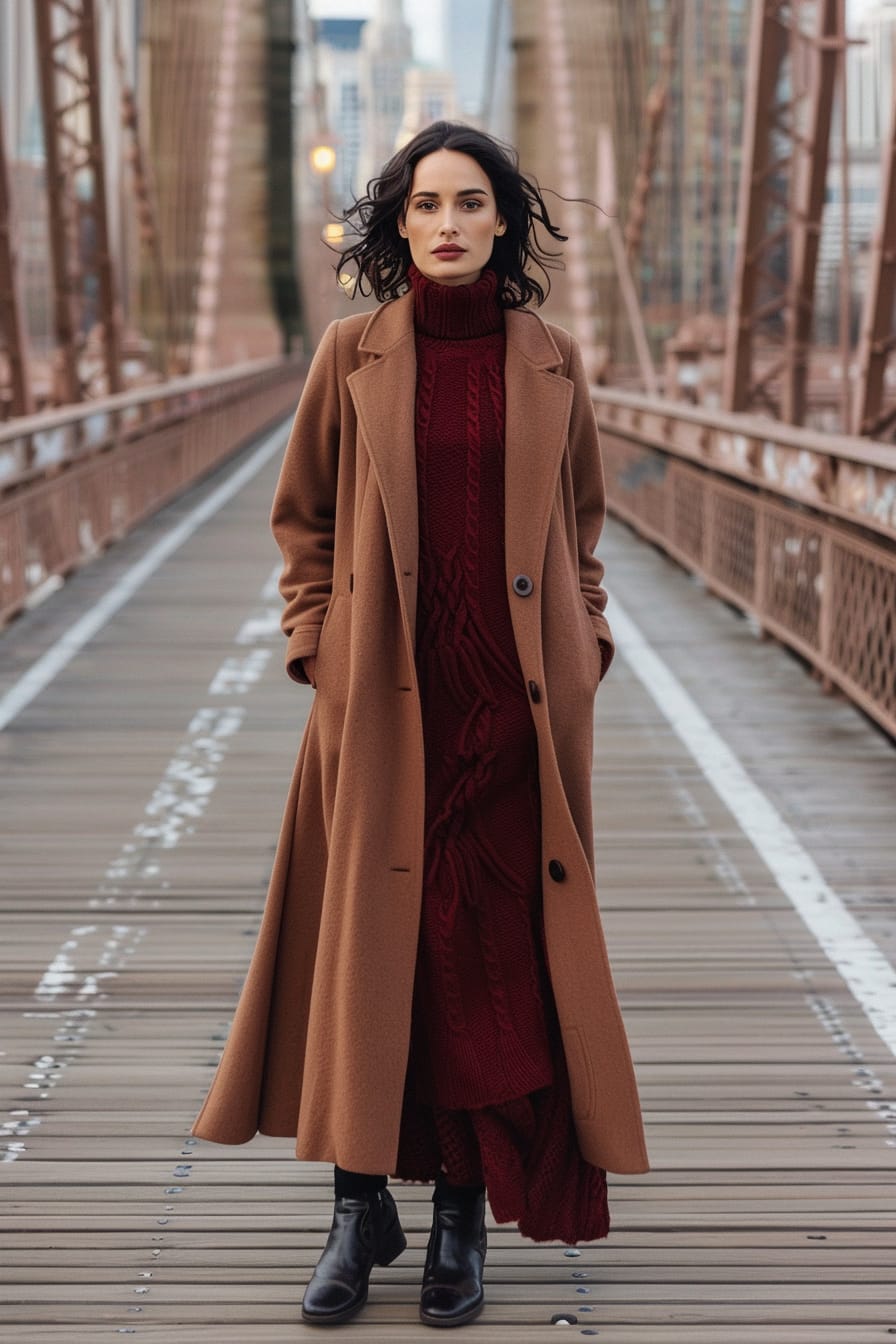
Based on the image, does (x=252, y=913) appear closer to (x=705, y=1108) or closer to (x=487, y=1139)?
(x=705, y=1108)

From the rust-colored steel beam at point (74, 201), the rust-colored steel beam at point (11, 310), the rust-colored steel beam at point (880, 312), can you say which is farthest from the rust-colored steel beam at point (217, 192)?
the rust-colored steel beam at point (880, 312)

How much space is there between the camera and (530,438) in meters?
3.11

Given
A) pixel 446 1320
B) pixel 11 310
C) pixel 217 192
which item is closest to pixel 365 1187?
pixel 446 1320

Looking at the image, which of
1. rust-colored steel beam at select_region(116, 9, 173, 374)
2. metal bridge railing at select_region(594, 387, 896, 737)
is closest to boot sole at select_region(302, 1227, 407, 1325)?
metal bridge railing at select_region(594, 387, 896, 737)

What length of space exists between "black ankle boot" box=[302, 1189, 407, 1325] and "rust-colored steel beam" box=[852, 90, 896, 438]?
796cm

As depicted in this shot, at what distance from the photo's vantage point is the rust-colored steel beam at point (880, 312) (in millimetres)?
10539

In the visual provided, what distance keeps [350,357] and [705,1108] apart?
170cm

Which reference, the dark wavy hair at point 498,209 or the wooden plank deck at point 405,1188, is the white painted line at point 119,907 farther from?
the dark wavy hair at point 498,209

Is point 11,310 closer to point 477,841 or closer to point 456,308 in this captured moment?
point 456,308

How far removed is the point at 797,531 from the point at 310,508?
661 centimetres

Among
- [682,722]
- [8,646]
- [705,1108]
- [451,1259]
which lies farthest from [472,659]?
[8,646]

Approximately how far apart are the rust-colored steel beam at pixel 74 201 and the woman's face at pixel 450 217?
15.1 meters

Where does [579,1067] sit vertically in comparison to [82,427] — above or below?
above

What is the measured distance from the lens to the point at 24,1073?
4.39 m
